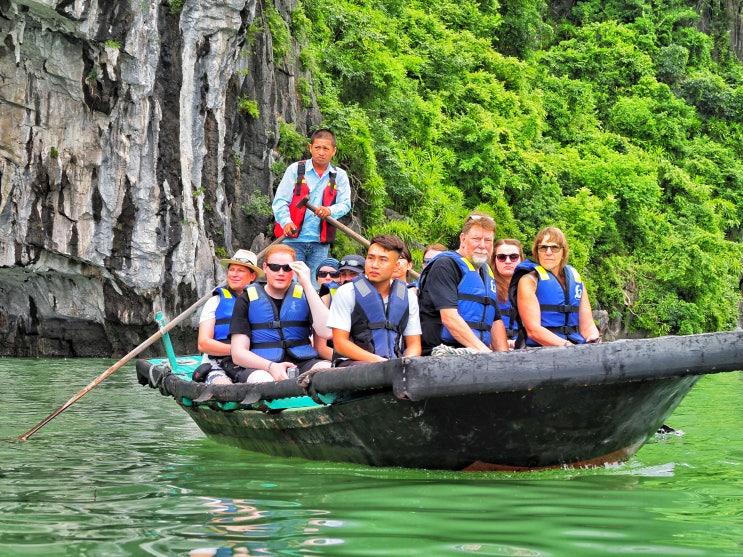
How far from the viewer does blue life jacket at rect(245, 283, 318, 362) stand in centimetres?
632

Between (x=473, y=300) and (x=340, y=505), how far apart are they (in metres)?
1.72

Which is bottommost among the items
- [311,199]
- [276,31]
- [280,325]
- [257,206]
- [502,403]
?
[502,403]

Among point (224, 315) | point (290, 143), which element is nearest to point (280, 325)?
point (224, 315)

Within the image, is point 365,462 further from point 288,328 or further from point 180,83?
point 180,83

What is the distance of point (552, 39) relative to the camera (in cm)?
3553

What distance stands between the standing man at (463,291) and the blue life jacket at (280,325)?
1079 millimetres

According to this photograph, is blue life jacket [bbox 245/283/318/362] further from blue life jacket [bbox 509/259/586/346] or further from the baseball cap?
blue life jacket [bbox 509/259/586/346]

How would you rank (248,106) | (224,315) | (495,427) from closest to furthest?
(495,427) → (224,315) → (248,106)

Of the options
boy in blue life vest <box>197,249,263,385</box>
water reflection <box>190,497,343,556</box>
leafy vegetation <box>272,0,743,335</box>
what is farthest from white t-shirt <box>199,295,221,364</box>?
leafy vegetation <box>272,0,743,335</box>

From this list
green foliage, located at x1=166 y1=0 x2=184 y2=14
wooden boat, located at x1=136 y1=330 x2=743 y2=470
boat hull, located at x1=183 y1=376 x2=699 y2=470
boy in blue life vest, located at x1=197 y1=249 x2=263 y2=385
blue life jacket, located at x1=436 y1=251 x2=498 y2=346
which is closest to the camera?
wooden boat, located at x1=136 y1=330 x2=743 y2=470

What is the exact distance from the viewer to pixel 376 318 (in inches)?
212

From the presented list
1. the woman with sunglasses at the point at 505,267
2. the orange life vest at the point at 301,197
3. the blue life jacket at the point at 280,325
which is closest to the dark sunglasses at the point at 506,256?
the woman with sunglasses at the point at 505,267

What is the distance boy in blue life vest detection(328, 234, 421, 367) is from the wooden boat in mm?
415

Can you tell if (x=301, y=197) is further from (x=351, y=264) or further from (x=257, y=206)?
(x=257, y=206)
